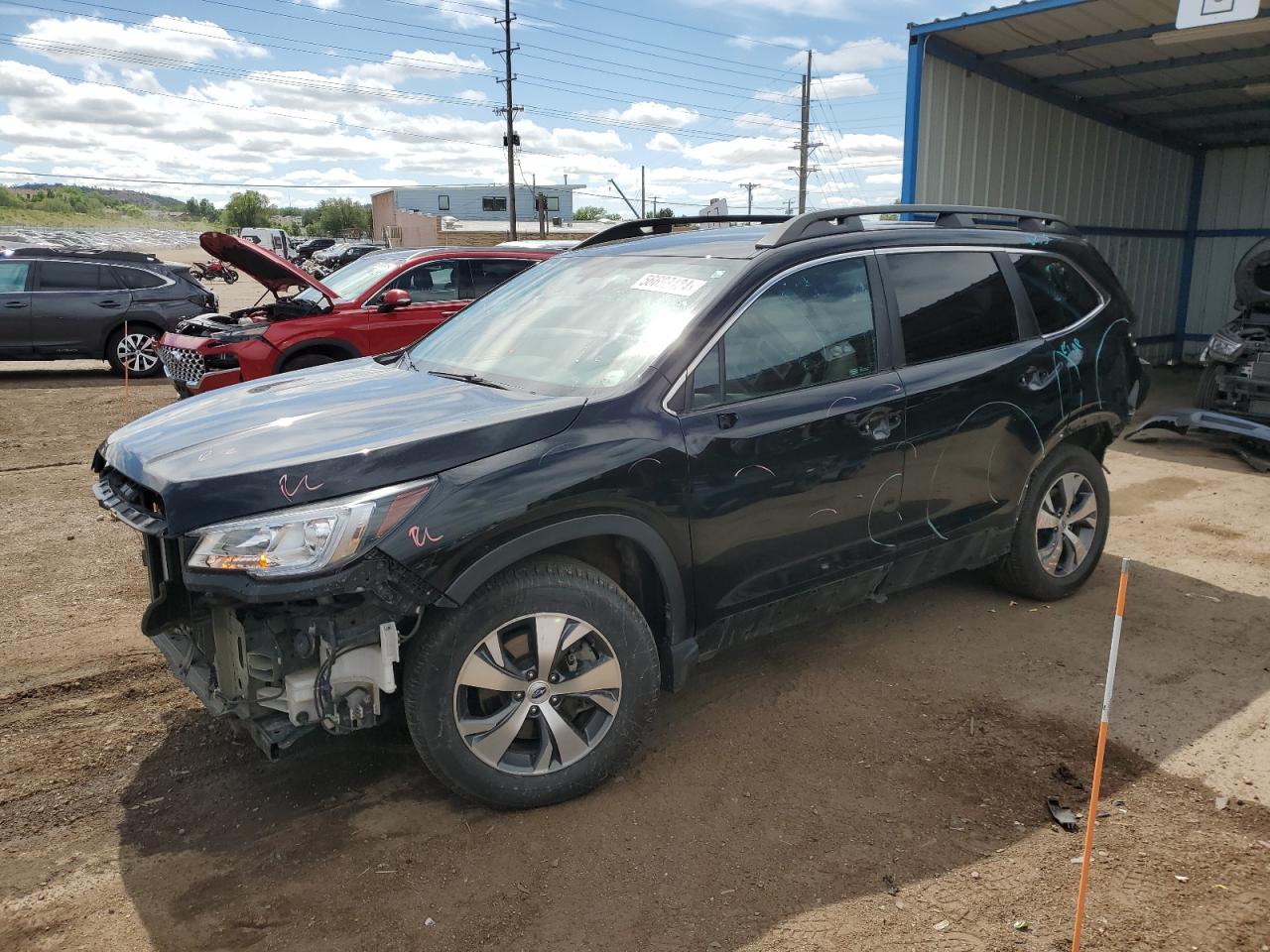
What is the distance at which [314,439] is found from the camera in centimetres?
286

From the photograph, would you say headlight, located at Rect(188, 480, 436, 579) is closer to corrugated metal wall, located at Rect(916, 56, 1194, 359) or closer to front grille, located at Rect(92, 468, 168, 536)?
front grille, located at Rect(92, 468, 168, 536)

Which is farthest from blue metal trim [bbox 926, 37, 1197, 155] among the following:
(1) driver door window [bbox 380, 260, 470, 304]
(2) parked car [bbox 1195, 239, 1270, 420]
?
(1) driver door window [bbox 380, 260, 470, 304]

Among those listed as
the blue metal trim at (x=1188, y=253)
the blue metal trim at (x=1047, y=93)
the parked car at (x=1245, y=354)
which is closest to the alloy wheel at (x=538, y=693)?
the parked car at (x=1245, y=354)

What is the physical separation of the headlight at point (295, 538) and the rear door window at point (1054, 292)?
11.0ft

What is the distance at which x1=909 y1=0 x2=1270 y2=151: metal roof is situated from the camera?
908 cm

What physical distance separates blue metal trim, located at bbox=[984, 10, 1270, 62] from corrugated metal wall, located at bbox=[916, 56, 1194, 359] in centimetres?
35

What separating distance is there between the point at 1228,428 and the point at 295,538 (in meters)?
8.37

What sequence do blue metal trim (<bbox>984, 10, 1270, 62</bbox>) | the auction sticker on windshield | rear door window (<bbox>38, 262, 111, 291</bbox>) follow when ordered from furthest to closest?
1. rear door window (<bbox>38, 262, 111, 291</bbox>)
2. blue metal trim (<bbox>984, 10, 1270, 62</bbox>)
3. the auction sticker on windshield

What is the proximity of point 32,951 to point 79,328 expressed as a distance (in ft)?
40.0

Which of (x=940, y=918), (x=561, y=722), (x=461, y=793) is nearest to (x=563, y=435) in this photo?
(x=561, y=722)

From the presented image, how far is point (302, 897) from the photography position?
2.71 meters

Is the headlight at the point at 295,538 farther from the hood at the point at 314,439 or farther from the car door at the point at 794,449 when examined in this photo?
the car door at the point at 794,449

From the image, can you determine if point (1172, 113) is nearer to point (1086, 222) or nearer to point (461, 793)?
point (1086, 222)

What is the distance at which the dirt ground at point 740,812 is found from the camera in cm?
262
